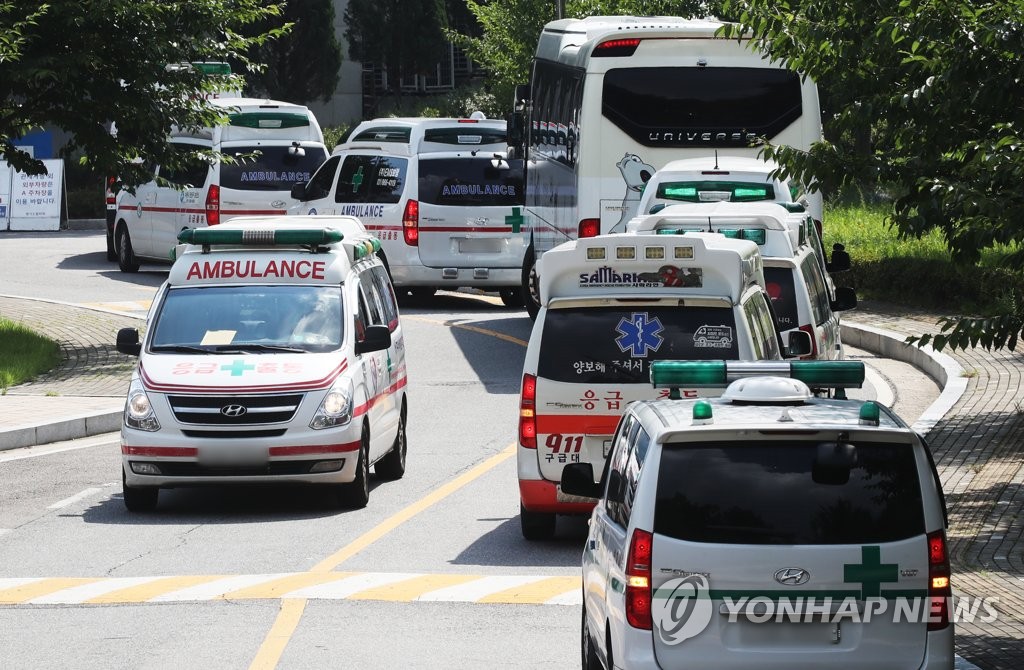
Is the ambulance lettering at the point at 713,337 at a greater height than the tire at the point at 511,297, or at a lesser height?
greater

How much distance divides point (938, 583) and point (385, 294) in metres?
9.66

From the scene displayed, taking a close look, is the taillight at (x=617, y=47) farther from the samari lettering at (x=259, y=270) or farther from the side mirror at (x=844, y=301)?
the samari lettering at (x=259, y=270)

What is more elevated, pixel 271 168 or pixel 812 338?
pixel 812 338

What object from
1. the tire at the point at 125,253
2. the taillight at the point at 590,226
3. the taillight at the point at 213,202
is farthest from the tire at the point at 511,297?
the tire at the point at 125,253

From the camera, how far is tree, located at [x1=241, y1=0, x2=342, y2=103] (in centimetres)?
5203

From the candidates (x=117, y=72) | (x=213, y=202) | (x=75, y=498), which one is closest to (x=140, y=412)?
(x=75, y=498)

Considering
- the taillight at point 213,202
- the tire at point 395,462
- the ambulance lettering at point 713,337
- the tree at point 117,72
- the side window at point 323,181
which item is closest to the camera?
the ambulance lettering at point 713,337

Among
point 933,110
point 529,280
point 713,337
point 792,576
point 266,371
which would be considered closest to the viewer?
point 792,576

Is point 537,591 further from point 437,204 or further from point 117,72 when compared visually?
point 437,204

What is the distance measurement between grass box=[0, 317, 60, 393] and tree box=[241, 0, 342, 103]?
30.5 m

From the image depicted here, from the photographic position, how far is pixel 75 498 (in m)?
13.8

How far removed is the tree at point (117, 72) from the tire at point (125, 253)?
8.45 metres

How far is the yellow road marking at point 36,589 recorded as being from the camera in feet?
33.9

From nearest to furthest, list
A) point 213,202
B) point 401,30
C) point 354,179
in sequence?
point 354,179 < point 213,202 < point 401,30
